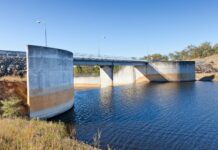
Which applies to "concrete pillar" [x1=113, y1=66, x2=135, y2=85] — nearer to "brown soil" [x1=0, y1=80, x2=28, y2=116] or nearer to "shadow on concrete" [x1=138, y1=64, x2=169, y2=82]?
"shadow on concrete" [x1=138, y1=64, x2=169, y2=82]

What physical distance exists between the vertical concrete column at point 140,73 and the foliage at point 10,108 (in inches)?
2487

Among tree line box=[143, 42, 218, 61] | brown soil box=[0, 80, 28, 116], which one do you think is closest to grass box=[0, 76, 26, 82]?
brown soil box=[0, 80, 28, 116]

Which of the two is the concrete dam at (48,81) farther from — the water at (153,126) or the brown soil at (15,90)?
the water at (153,126)

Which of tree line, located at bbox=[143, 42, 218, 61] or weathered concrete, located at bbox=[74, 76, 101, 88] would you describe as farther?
tree line, located at bbox=[143, 42, 218, 61]

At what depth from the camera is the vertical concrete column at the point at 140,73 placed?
8294 centimetres

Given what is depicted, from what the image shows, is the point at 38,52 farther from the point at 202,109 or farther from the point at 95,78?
the point at 95,78

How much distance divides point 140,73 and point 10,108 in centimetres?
6554

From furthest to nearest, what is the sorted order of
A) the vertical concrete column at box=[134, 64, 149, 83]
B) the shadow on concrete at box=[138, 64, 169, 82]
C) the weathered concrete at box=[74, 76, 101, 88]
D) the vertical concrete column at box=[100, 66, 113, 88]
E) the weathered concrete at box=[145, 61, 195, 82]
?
the weathered concrete at box=[74, 76, 101, 88] < the vertical concrete column at box=[134, 64, 149, 83] < the shadow on concrete at box=[138, 64, 169, 82] < the weathered concrete at box=[145, 61, 195, 82] < the vertical concrete column at box=[100, 66, 113, 88]

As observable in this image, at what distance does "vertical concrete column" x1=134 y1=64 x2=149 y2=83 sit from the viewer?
82.9m

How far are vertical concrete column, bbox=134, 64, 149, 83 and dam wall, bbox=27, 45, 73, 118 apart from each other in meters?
52.4

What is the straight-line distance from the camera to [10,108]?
21.2 metres

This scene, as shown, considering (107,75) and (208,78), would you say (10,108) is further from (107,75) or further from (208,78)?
(208,78)

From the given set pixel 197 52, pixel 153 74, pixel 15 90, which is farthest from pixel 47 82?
pixel 197 52

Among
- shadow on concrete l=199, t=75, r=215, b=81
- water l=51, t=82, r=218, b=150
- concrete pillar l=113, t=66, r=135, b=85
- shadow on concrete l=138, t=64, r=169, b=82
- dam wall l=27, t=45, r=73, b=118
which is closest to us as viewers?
water l=51, t=82, r=218, b=150
